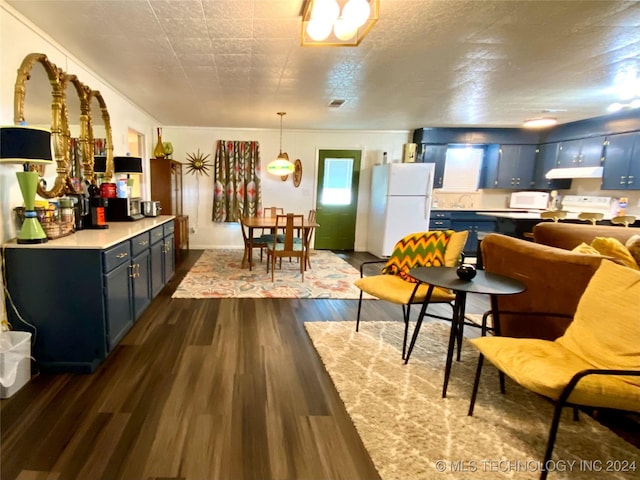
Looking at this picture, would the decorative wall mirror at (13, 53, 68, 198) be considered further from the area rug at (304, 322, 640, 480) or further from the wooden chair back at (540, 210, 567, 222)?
the wooden chair back at (540, 210, 567, 222)

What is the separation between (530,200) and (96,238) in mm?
6697

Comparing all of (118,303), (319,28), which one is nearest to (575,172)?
(319,28)

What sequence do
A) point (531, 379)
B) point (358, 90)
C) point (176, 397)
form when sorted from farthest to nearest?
point (358, 90) < point (176, 397) < point (531, 379)

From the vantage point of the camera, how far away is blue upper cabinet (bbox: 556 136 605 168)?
488 centimetres

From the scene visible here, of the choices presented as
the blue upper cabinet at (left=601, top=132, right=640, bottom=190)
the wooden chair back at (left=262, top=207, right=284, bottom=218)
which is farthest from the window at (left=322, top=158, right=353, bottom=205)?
the blue upper cabinet at (left=601, top=132, right=640, bottom=190)

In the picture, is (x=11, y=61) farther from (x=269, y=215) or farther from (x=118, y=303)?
(x=269, y=215)

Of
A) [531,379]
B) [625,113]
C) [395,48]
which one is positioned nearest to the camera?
[531,379]

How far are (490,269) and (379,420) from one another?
147cm

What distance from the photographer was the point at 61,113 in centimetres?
253

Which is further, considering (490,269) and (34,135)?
(490,269)

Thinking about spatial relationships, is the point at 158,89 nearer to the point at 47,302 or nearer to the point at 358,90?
the point at 358,90

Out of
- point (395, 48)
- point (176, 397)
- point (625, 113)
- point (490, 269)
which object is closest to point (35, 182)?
point (176, 397)

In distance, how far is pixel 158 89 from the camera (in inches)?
145

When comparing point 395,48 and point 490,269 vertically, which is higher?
point 395,48
